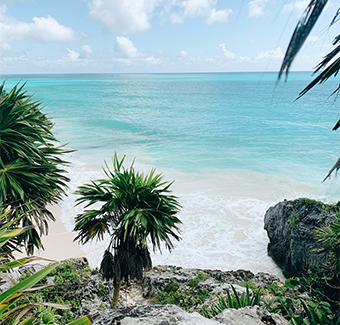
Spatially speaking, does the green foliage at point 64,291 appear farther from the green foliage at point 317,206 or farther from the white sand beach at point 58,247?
the green foliage at point 317,206

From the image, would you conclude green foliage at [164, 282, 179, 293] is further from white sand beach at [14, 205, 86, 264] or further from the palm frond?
the palm frond

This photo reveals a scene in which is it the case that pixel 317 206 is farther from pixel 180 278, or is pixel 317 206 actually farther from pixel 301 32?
pixel 301 32

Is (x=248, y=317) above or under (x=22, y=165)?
under

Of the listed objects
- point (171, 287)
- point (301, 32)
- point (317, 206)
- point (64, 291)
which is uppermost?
point (301, 32)

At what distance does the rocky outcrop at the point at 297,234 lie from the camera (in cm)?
698

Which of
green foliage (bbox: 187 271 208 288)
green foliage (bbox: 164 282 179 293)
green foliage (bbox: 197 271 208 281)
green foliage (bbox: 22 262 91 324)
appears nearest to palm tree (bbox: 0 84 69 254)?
green foliage (bbox: 22 262 91 324)

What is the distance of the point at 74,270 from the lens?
6.84 metres

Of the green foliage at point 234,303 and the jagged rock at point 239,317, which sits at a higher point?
the jagged rock at point 239,317

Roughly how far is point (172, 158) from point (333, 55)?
837 inches

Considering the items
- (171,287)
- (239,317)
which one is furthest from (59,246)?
(239,317)

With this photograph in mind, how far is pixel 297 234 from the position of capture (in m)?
7.53

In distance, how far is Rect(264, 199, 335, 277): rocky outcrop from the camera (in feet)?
22.9

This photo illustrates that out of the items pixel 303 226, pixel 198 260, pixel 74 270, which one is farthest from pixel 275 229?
pixel 74 270

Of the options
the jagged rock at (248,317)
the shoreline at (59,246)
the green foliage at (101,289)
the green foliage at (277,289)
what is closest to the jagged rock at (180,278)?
the green foliage at (277,289)
